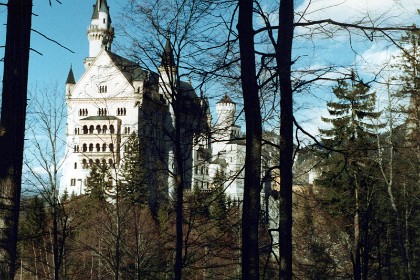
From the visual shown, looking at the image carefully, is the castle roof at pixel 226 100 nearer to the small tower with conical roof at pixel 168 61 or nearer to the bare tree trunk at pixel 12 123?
the small tower with conical roof at pixel 168 61

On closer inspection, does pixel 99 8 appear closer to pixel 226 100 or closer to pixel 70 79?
pixel 70 79

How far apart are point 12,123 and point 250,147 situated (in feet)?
9.47

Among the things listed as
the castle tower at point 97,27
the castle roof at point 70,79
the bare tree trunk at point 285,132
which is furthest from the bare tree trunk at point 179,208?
the castle tower at point 97,27

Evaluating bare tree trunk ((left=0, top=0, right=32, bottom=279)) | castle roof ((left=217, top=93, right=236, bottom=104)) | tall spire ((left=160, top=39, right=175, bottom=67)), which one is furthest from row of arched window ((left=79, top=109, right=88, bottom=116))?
bare tree trunk ((left=0, top=0, right=32, bottom=279))

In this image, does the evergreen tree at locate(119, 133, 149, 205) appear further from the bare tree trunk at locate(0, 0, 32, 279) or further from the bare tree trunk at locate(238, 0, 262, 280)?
the bare tree trunk at locate(0, 0, 32, 279)

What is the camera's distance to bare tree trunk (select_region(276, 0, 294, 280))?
6941 millimetres

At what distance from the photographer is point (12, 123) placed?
639 centimetres

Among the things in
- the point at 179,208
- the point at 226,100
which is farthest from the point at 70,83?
the point at 226,100

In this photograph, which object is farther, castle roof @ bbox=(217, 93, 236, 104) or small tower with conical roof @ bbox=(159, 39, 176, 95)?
small tower with conical roof @ bbox=(159, 39, 176, 95)

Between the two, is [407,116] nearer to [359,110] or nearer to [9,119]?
[359,110]

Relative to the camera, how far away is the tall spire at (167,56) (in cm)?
1138

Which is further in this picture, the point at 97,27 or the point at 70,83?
the point at 97,27

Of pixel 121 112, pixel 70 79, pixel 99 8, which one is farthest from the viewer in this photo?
pixel 99 8

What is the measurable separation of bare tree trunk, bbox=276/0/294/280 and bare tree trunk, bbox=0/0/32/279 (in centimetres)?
310
